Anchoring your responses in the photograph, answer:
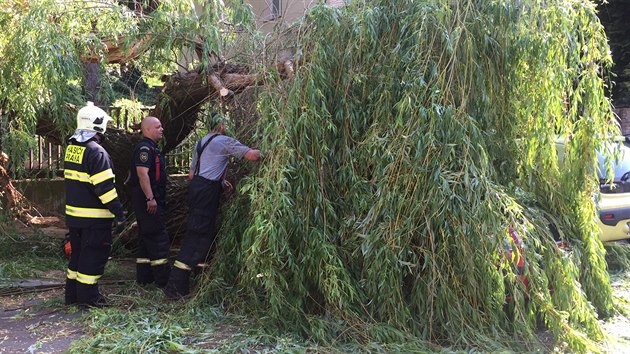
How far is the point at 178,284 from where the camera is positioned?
5496mm

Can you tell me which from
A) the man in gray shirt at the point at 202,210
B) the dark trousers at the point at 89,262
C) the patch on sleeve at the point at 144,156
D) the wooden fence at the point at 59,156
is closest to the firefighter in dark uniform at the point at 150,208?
the patch on sleeve at the point at 144,156

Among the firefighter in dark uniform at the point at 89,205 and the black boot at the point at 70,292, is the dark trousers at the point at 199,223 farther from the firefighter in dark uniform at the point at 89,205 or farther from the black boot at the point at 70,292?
the black boot at the point at 70,292

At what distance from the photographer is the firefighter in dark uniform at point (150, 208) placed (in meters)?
5.80

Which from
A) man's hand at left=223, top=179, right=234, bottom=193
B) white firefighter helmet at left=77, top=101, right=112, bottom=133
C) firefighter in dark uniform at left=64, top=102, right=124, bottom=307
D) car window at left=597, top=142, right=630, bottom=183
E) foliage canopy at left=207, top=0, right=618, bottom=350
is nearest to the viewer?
foliage canopy at left=207, top=0, right=618, bottom=350

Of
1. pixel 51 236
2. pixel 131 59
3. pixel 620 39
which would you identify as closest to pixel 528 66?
pixel 131 59

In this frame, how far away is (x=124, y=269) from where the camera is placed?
6.72 metres

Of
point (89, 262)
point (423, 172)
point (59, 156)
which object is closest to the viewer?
point (423, 172)

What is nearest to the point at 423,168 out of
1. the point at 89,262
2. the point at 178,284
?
the point at 178,284

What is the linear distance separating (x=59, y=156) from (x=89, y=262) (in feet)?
12.4

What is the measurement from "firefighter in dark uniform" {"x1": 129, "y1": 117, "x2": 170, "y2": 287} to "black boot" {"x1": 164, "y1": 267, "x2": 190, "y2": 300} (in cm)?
46

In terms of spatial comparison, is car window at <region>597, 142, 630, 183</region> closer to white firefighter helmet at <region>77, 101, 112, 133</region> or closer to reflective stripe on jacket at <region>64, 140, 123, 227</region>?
reflective stripe on jacket at <region>64, 140, 123, 227</region>

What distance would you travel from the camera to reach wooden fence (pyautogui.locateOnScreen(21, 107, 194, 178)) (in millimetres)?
7656

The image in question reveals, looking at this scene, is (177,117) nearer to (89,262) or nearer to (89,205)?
(89,205)

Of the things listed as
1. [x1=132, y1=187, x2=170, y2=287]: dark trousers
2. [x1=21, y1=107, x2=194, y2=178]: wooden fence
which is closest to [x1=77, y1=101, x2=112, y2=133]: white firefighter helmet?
[x1=132, y1=187, x2=170, y2=287]: dark trousers
